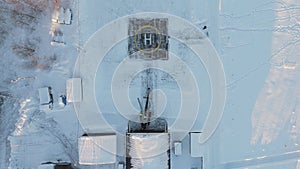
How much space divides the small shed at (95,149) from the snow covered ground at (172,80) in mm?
428

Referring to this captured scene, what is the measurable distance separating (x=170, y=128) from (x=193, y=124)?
0.50 meters

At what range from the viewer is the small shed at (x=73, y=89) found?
801 centimetres

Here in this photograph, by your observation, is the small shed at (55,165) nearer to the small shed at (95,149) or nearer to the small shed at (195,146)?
the small shed at (95,149)

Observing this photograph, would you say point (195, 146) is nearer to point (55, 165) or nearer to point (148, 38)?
point (148, 38)

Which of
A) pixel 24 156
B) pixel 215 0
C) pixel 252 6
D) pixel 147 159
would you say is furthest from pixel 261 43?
pixel 24 156

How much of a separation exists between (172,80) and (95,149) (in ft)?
7.02

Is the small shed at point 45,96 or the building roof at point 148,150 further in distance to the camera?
the small shed at point 45,96

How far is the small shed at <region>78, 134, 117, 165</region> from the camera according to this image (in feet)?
25.6

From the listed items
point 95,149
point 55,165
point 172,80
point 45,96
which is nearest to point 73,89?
point 45,96

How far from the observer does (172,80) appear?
27.0ft

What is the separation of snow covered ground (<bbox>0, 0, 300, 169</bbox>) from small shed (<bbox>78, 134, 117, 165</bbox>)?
1.40ft

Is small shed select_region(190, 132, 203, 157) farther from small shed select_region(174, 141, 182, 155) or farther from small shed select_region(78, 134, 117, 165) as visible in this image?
small shed select_region(78, 134, 117, 165)

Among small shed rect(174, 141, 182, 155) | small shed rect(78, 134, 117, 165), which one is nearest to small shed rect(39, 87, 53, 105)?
small shed rect(78, 134, 117, 165)

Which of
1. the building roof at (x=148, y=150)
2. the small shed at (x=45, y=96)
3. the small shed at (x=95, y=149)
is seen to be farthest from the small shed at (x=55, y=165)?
the building roof at (x=148, y=150)
